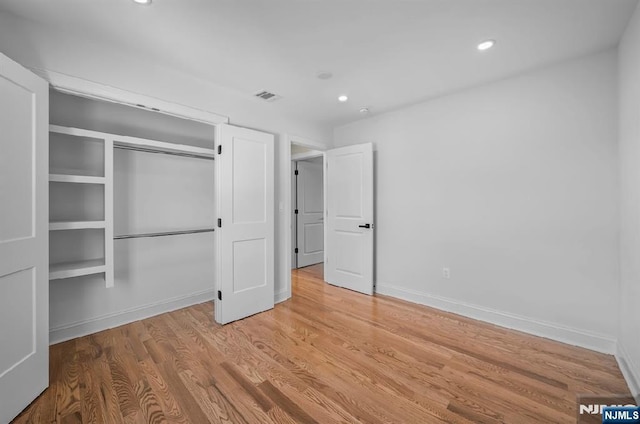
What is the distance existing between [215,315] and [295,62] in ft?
8.77

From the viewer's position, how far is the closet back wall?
8.18 ft

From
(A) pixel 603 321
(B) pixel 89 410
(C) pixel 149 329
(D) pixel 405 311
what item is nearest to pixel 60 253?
(C) pixel 149 329

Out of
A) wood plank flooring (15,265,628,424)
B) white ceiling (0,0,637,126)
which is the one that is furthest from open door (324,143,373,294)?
white ceiling (0,0,637,126)

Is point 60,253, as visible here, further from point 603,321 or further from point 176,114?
point 603,321

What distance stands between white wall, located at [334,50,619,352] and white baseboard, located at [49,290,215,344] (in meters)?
2.63

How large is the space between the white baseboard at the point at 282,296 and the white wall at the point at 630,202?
309 centimetres

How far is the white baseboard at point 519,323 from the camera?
2.29 metres

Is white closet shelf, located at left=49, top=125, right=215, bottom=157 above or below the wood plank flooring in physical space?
above

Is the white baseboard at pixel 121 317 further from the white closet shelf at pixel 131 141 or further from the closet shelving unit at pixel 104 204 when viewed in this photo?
the white closet shelf at pixel 131 141

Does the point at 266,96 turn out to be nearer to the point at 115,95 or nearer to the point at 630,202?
the point at 115,95

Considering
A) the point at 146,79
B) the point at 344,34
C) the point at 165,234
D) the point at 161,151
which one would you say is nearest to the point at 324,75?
the point at 344,34

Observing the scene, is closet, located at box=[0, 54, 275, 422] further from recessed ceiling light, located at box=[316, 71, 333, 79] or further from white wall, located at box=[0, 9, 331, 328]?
recessed ceiling light, located at box=[316, 71, 333, 79]

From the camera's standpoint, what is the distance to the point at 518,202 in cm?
→ 267

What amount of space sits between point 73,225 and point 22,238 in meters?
0.62
